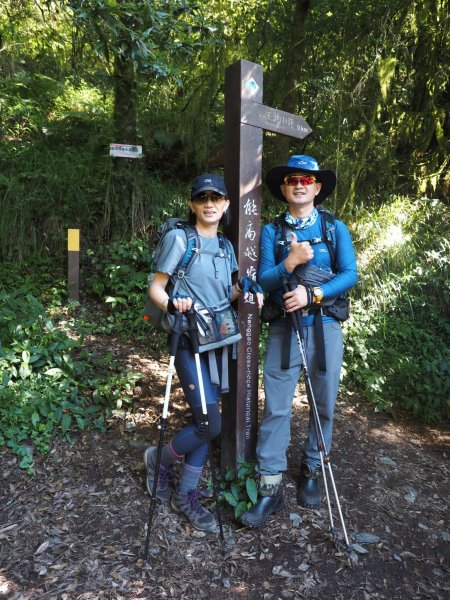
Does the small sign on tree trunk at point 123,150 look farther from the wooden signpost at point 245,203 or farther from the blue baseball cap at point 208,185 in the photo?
the blue baseball cap at point 208,185

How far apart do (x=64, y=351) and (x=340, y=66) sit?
635 cm

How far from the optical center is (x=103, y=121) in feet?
30.3

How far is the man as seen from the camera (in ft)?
10.2

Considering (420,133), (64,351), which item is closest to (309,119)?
(420,133)

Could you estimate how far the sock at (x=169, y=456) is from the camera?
3.10m

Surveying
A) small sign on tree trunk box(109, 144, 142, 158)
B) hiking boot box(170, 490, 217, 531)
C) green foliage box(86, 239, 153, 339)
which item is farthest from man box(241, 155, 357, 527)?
small sign on tree trunk box(109, 144, 142, 158)

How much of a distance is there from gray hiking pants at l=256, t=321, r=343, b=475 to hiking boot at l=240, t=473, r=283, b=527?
0.08 metres

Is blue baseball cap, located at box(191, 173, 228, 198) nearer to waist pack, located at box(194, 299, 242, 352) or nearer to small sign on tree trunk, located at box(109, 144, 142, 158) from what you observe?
waist pack, located at box(194, 299, 242, 352)

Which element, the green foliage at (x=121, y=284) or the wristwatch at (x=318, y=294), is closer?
the wristwatch at (x=318, y=294)

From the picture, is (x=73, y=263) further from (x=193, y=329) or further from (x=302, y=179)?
(x=302, y=179)

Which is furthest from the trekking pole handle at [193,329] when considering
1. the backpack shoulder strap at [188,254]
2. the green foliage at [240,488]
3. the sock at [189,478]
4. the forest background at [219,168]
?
the forest background at [219,168]

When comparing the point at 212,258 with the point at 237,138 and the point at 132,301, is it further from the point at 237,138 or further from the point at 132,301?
the point at 132,301

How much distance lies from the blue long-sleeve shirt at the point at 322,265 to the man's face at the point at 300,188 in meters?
0.18

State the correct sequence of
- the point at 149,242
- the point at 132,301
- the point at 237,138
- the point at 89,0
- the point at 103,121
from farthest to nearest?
the point at 103,121
the point at 149,242
the point at 132,301
the point at 89,0
the point at 237,138
